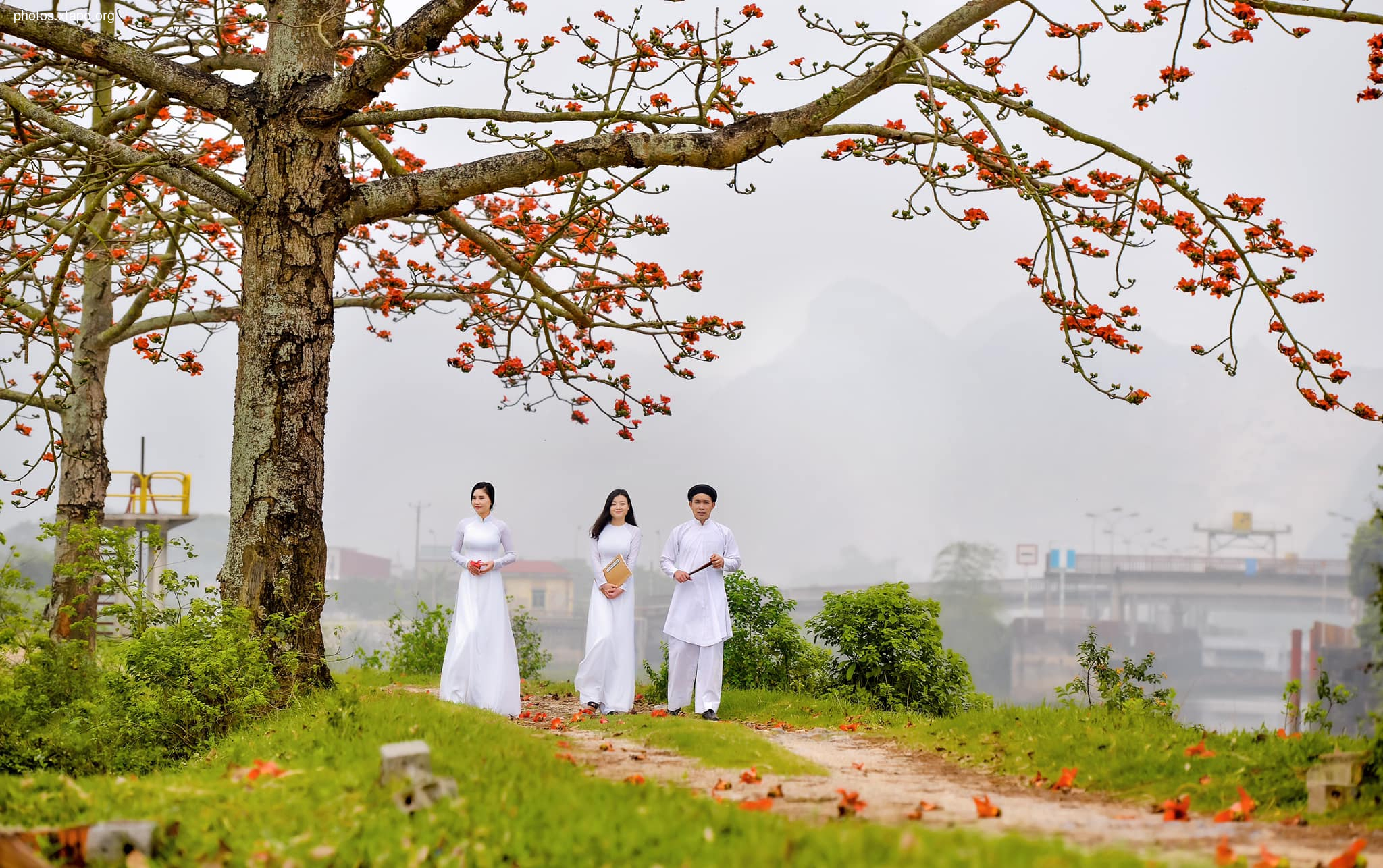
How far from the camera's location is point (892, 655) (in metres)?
12.7

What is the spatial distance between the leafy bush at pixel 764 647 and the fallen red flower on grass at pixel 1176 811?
7.01m

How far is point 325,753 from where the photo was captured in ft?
23.4

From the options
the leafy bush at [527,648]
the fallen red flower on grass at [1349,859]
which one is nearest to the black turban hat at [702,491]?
the leafy bush at [527,648]

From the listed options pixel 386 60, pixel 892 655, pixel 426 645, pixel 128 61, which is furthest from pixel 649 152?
pixel 426 645

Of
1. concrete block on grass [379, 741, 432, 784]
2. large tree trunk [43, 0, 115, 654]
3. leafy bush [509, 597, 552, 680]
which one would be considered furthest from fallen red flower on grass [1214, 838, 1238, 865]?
large tree trunk [43, 0, 115, 654]

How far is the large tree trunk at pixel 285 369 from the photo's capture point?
10.2 metres

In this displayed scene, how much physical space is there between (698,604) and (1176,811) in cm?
601

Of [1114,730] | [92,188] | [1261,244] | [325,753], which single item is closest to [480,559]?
[325,753]

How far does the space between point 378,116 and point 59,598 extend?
9.04m

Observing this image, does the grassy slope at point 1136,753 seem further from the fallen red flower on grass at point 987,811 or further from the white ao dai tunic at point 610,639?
the white ao dai tunic at point 610,639

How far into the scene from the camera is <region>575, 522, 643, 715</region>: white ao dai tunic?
11.6 meters

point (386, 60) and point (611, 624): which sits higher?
point (386, 60)

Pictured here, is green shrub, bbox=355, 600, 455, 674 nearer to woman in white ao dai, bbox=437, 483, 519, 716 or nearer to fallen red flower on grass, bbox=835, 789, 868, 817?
woman in white ao dai, bbox=437, 483, 519, 716

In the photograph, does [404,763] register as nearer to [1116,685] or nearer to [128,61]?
[1116,685]
